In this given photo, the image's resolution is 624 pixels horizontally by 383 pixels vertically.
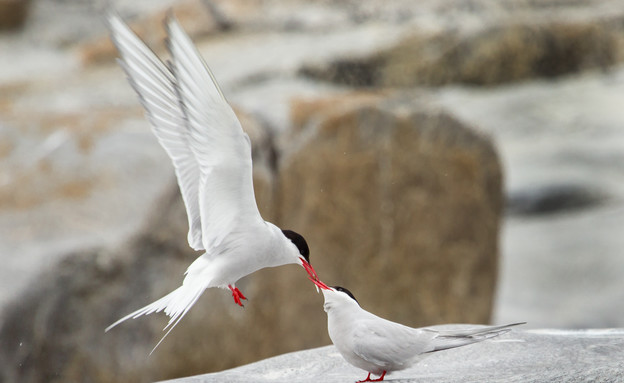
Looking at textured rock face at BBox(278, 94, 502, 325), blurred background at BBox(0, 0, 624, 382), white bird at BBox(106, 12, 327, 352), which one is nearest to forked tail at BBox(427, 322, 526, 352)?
white bird at BBox(106, 12, 327, 352)

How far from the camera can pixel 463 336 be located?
2.03m

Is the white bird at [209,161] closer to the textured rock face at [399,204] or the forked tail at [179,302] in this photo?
the forked tail at [179,302]

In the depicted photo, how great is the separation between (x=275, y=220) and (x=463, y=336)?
1918mm

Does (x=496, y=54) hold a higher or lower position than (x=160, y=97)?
lower

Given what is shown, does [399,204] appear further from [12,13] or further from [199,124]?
[12,13]

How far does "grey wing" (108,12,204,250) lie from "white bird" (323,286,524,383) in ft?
1.43

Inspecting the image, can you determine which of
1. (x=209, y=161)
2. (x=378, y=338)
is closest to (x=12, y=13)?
(x=209, y=161)

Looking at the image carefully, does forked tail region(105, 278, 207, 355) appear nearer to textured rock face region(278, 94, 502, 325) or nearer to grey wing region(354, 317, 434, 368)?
grey wing region(354, 317, 434, 368)

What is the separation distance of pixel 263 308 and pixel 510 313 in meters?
3.10

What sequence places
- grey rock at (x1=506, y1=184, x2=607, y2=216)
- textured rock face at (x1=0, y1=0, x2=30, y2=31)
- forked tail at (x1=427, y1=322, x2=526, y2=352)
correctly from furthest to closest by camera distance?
textured rock face at (x1=0, y1=0, x2=30, y2=31), grey rock at (x1=506, y1=184, x2=607, y2=216), forked tail at (x1=427, y1=322, x2=526, y2=352)

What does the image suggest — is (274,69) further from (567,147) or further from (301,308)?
(567,147)

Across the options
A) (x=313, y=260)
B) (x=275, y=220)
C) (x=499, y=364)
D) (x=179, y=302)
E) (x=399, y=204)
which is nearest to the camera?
(x=179, y=302)

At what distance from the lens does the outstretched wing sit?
5.91 ft

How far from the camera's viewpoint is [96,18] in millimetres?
9055
